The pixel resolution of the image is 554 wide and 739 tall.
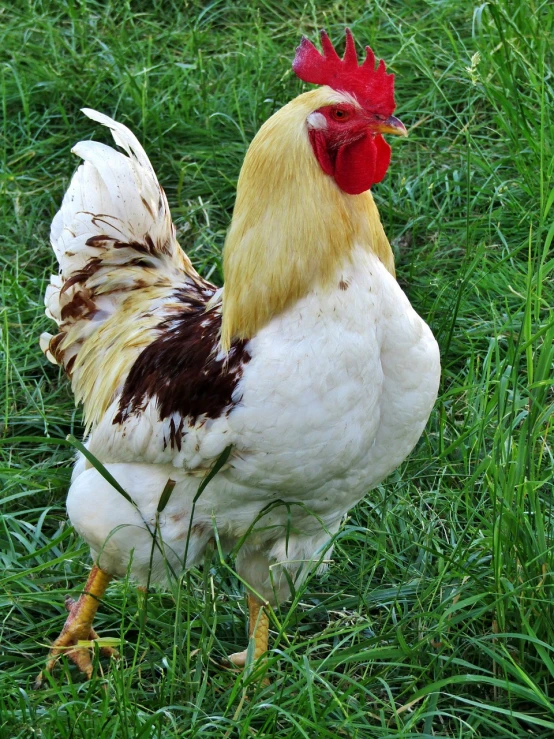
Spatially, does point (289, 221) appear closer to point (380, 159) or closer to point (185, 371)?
point (380, 159)

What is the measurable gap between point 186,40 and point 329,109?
3366 millimetres

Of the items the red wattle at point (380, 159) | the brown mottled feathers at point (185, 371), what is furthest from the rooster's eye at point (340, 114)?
the brown mottled feathers at point (185, 371)

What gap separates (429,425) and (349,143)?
158 cm

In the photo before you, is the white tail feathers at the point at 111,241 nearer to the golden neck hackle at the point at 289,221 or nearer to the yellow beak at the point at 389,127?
the golden neck hackle at the point at 289,221

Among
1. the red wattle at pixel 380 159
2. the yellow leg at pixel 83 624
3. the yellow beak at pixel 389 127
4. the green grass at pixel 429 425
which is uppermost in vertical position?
the yellow beak at pixel 389 127

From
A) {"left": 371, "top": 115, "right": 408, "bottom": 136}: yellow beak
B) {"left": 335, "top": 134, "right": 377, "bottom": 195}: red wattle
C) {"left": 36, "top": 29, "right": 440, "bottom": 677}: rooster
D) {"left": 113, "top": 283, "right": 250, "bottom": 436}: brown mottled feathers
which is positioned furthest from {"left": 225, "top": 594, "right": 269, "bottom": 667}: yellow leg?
{"left": 371, "top": 115, "right": 408, "bottom": 136}: yellow beak

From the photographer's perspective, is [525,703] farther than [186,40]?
No

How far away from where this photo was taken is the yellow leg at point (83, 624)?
11.0 ft

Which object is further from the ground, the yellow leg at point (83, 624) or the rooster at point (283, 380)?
the rooster at point (283, 380)

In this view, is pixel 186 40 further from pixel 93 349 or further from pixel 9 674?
pixel 9 674

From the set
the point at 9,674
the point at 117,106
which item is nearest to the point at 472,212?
the point at 117,106

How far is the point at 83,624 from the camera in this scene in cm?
336

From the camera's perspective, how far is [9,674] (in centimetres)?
301

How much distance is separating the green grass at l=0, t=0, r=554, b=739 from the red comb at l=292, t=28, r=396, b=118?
2.36ft
